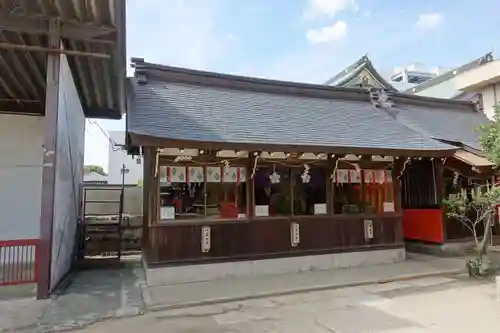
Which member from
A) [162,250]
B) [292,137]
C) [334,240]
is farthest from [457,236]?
[162,250]

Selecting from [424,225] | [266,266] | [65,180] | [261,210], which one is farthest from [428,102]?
[65,180]

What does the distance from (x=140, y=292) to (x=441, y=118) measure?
11803 millimetres

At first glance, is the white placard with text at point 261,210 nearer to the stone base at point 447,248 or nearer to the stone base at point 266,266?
the stone base at point 266,266

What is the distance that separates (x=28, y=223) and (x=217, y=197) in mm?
6255

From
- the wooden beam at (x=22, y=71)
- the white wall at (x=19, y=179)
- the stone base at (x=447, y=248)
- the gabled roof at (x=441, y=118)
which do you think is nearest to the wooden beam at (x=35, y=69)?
the wooden beam at (x=22, y=71)

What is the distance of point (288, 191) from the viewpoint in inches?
356

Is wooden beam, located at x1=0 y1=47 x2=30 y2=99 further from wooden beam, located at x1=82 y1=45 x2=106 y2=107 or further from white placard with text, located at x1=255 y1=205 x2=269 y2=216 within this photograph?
white placard with text, located at x1=255 y1=205 x2=269 y2=216

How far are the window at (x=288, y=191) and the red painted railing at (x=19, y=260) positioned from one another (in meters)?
4.42

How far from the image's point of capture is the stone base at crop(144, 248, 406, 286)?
7.69 m

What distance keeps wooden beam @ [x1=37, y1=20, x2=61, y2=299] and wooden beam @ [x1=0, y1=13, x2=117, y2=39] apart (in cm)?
16

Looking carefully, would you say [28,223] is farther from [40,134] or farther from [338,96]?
[338,96]

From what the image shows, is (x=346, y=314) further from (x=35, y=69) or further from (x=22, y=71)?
(x=22, y=71)

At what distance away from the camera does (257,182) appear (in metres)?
8.74

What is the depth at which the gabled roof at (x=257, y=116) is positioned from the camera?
805 centimetres
